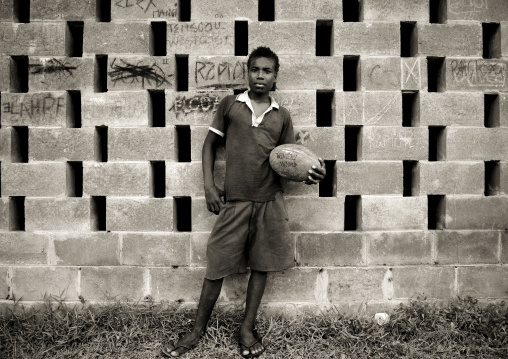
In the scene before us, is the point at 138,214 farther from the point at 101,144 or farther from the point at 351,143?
the point at 351,143

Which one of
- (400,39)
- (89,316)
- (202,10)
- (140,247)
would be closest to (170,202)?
(140,247)

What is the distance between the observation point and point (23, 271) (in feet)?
11.5

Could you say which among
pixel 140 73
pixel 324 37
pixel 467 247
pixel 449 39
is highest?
pixel 324 37

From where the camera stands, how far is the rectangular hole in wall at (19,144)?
3.51 metres

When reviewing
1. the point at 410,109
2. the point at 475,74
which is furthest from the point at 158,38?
the point at 475,74

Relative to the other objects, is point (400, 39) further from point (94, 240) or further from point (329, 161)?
point (94, 240)

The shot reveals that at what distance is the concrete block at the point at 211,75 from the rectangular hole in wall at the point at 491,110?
2228 mm

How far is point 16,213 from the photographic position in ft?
11.8

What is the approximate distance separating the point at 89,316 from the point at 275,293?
161cm

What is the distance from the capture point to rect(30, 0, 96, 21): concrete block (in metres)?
3.49

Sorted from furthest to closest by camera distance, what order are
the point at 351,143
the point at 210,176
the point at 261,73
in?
the point at 351,143, the point at 210,176, the point at 261,73

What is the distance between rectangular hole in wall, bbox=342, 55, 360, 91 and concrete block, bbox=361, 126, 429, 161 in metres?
0.47

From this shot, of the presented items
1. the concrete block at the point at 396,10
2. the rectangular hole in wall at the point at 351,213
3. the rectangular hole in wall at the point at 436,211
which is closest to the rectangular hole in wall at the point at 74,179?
the rectangular hole in wall at the point at 351,213

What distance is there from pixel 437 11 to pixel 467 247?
7.08ft
